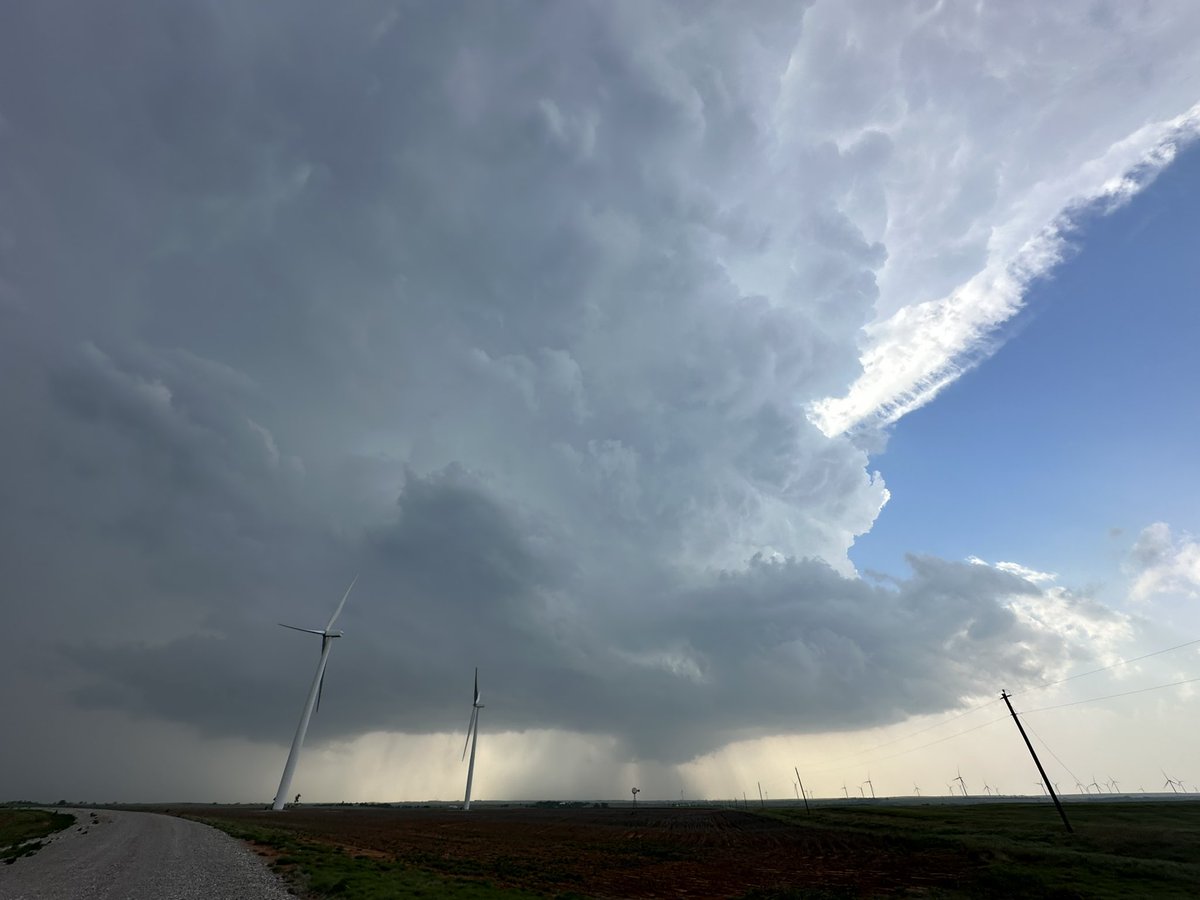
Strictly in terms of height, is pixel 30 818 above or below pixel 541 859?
above

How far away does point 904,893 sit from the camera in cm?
5097

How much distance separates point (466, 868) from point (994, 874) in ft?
179

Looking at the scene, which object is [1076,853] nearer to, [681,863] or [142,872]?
[681,863]

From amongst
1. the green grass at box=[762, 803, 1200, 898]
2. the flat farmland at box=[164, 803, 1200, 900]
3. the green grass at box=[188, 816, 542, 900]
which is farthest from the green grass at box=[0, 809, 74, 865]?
the green grass at box=[762, 803, 1200, 898]

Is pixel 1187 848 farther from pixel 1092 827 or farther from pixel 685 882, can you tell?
pixel 685 882

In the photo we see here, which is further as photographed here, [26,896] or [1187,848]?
[1187,848]

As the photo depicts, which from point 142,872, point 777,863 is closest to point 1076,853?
point 777,863

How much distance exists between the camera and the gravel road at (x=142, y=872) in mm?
40781

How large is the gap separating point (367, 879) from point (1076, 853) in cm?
7969

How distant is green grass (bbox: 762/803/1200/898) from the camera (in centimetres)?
5125

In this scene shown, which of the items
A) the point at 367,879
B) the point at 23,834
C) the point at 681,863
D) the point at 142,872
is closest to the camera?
the point at 367,879


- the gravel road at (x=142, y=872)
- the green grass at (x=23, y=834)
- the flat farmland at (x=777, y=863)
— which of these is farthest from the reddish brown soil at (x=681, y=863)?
the green grass at (x=23, y=834)

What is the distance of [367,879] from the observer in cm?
4712

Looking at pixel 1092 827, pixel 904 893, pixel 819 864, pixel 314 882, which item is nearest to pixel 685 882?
pixel 904 893
